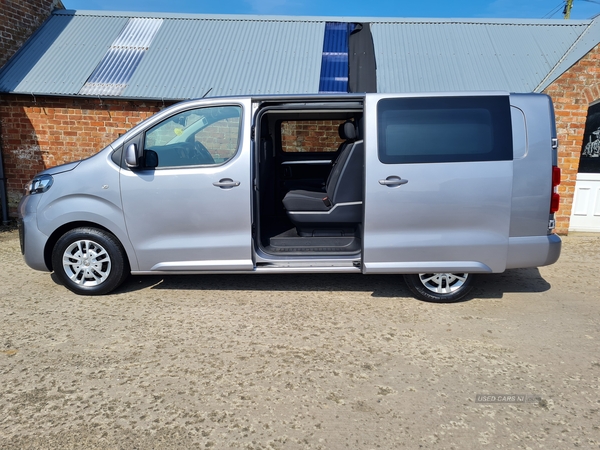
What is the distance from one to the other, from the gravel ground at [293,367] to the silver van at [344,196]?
42 cm

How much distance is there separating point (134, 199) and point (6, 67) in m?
6.11

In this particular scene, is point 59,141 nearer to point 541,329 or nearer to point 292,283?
point 292,283

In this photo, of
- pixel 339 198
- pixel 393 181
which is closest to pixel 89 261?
pixel 339 198

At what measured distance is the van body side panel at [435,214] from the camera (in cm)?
403

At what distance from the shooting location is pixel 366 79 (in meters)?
8.01

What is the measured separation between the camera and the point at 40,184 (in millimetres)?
4414

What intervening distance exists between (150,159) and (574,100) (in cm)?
685

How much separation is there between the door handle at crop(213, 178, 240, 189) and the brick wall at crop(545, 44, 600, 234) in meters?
5.85

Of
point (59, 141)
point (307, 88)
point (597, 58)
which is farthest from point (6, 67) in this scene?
point (597, 58)

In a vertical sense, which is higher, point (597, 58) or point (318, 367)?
point (597, 58)

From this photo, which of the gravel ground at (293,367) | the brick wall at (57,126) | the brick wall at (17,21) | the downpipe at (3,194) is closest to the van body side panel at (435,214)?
the gravel ground at (293,367)

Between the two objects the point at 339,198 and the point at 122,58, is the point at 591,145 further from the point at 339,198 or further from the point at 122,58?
the point at 122,58

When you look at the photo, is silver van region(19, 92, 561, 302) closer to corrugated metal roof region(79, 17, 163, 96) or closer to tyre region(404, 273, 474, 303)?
tyre region(404, 273, 474, 303)

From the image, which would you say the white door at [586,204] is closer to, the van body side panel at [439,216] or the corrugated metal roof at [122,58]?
the van body side panel at [439,216]
